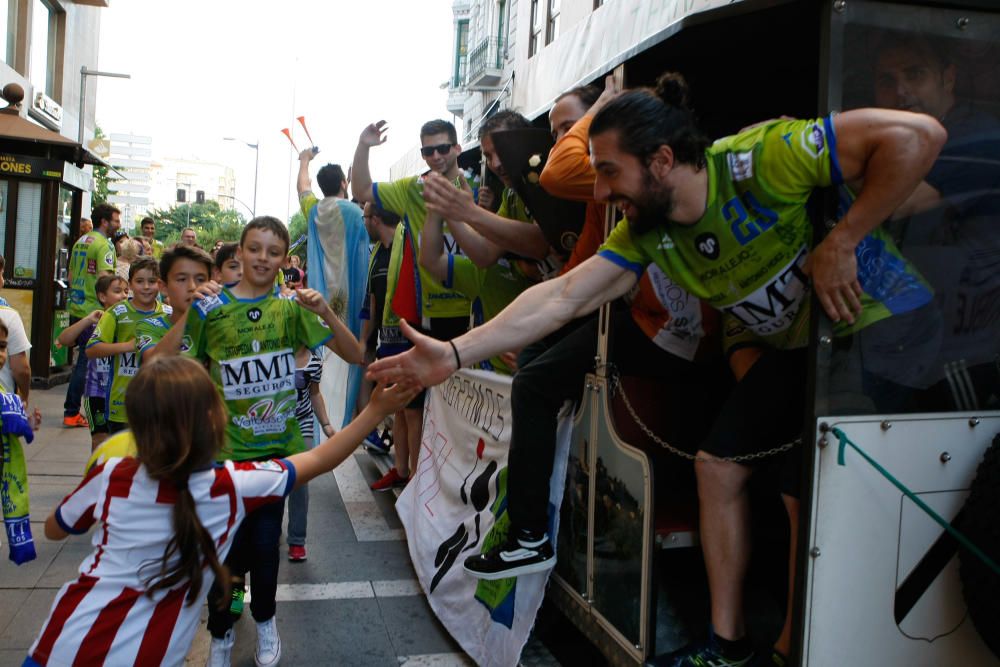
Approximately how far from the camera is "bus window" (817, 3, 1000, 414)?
8.14 feet

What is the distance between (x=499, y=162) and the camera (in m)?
4.22

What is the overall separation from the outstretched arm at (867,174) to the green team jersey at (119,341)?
4.74 meters

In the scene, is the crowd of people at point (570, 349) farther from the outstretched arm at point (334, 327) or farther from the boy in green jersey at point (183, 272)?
the boy in green jersey at point (183, 272)

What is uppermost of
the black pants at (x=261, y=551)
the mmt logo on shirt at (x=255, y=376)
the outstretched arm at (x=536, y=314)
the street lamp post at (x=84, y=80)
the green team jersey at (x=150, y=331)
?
the street lamp post at (x=84, y=80)

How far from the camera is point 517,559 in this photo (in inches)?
135

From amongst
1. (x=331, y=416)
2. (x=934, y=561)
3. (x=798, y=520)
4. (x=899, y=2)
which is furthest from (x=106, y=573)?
(x=331, y=416)

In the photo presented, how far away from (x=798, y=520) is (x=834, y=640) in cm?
35

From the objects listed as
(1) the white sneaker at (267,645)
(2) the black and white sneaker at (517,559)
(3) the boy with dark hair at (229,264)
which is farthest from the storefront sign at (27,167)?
(2) the black and white sneaker at (517,559)

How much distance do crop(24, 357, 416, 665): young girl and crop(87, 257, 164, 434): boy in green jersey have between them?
11.1 feet

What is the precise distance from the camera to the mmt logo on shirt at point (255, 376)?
155 inches

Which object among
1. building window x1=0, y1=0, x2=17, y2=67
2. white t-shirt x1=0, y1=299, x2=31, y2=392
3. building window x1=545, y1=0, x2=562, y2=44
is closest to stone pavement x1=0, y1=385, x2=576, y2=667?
white t-shirt x1=0, y1=299, x2=31, y2=392

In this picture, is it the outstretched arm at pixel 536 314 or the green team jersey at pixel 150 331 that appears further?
the green team jersey at pixel 150 331

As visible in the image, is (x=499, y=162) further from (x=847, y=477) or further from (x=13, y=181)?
(x=13, y=181)

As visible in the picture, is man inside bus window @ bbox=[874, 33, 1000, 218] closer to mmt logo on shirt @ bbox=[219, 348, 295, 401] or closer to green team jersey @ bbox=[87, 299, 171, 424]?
mmt logo on shirt @ bbox=[219, 348, 295, 401]
